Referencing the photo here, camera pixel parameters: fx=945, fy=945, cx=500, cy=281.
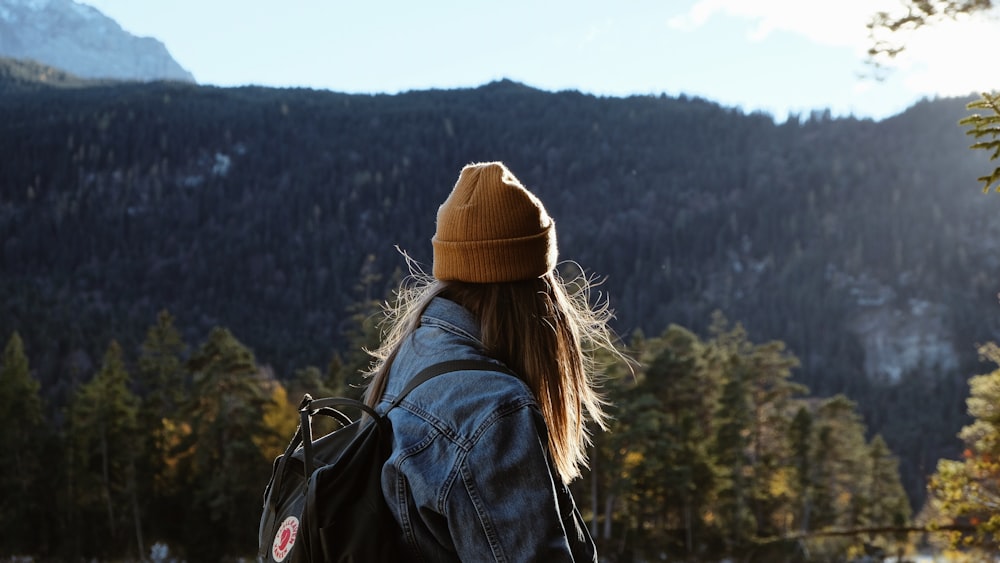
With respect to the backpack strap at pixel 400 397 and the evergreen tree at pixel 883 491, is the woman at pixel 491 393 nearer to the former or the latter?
the backpack strap at pixel 400 397

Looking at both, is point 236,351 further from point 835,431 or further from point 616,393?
Answer: point 835,431

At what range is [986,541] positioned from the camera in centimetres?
611

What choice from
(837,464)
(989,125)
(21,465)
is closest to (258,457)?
(21,465)

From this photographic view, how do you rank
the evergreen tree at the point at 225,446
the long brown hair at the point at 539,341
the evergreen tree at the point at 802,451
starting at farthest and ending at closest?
the evergreen tree at the point at 802,451 < the evergreen tree at the point at 225,446 < the long brown hair at the point at 539,341

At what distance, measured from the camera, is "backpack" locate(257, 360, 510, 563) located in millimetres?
1638

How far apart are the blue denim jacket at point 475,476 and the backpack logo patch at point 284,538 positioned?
0.21 meters

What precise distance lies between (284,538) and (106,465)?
111 feet

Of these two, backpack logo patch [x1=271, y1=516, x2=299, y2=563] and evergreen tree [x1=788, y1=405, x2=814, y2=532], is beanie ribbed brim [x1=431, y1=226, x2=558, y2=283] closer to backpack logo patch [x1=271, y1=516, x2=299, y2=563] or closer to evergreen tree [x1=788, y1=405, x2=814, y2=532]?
backpack logo patch [x1=271, y1=516, x2=299, y2=563]

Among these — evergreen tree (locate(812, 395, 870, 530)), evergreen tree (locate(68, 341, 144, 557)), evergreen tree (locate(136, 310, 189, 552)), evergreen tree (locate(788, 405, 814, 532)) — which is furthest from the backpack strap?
evergreen tree (locate(812, 395, 870, 530))

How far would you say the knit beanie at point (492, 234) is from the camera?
1.91 meters

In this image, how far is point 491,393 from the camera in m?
1.67

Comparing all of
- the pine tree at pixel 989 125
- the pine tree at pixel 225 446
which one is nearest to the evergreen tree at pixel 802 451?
the pine tree at pixel 225 446

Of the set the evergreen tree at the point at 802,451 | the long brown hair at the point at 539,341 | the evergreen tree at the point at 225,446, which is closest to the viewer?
the long brown hair at the point at 539,341

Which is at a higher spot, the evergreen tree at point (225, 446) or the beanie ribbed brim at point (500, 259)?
the beanie ribbed brim at point (500, 259)
